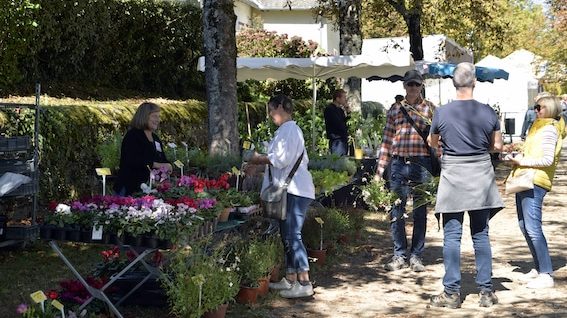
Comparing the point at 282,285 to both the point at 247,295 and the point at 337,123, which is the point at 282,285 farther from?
the point at 337,123

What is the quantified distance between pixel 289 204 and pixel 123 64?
9.46 metres

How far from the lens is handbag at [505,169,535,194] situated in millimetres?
7211

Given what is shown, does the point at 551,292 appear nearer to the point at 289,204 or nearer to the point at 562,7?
the point at 289,204

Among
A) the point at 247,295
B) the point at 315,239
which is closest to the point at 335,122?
the point at 315,239

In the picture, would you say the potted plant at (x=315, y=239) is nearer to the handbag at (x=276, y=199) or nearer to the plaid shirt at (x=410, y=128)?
the plaid shirt at (x=410, y=128)

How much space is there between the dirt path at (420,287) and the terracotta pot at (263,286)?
0.14m

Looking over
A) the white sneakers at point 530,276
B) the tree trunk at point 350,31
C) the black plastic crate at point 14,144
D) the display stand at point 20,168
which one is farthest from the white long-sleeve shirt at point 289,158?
the tree trunk at point 350,31

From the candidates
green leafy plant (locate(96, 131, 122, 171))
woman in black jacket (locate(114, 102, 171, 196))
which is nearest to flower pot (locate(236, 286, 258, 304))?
woman in black jacket (locate(114, 102, 171, 196))

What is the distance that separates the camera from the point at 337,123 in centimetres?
1369

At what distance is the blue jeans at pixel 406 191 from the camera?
7980 mm

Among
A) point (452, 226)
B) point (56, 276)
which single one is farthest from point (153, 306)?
point (452, 226)

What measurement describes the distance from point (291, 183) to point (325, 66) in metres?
6.98

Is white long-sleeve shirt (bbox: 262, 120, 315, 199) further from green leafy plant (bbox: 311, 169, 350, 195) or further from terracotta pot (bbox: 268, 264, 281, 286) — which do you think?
green leafy plant (bbox: 311, 169, 350, 195)

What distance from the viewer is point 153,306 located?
21.2ft
